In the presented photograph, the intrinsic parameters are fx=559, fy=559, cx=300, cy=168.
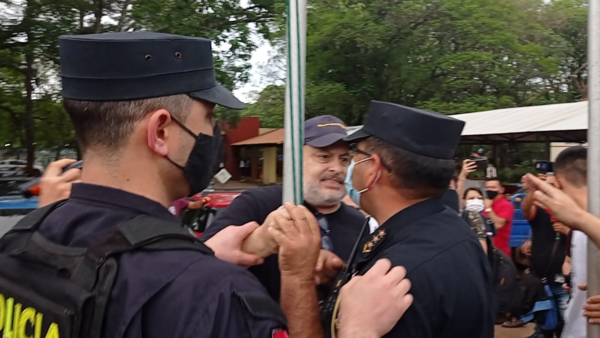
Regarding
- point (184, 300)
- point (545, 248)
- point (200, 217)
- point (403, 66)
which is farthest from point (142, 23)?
point (184, 300)

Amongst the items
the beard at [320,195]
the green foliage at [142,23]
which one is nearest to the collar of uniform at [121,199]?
the beard at [320,195]

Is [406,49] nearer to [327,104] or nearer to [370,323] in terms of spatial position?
[327,104]

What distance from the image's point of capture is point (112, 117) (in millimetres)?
1251

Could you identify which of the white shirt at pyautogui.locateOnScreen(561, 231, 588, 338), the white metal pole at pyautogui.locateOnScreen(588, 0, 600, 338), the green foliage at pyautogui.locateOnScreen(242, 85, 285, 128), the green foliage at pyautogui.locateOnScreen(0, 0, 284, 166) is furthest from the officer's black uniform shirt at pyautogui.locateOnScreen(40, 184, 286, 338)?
the green foliage at pyautogui.locateOnScreen(242, 85, 285, 128)

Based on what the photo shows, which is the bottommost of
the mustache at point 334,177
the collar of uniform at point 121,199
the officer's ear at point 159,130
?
the mustache at point 334,177

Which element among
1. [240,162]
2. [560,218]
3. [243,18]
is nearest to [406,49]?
[243,18]

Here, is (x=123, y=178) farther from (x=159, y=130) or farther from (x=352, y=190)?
(x=352, y=190)

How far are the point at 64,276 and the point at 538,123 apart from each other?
349 inches

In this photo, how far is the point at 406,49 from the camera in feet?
62.6

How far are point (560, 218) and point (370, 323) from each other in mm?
1134

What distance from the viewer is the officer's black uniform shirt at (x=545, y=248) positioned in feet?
14.1

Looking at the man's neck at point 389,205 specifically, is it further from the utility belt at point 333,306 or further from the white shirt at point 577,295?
the white shirt at point 577,295

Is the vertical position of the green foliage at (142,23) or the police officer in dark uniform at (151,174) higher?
the green foliage at (142,23)

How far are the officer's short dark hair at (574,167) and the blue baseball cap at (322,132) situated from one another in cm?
132
